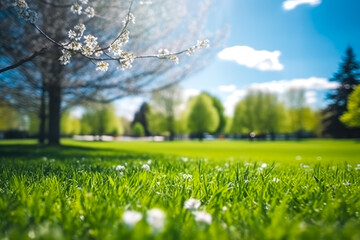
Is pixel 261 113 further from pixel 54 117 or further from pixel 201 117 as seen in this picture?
pixel 54 117

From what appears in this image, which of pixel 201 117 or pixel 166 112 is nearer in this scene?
pixel 166 112

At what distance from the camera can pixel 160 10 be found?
486 inches

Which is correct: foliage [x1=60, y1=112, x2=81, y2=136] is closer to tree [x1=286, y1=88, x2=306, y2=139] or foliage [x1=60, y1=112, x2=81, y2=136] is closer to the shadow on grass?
tree [x1=286, y1=88, x2=306, y2=139]

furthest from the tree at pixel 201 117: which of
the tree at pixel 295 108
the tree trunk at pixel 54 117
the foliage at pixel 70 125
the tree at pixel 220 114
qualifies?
the tree trunk at pixel 54 117

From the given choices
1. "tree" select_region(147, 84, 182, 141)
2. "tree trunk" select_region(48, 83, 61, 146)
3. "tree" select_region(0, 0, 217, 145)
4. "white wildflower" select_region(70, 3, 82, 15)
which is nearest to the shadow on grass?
"tree" select_region(0, 0, 217, 145)

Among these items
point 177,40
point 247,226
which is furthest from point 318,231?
point 177,40

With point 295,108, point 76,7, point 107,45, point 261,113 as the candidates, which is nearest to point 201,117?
point 261,113

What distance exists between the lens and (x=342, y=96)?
153 ft

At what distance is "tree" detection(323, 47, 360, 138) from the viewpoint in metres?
46.2

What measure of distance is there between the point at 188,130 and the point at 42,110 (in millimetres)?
38020

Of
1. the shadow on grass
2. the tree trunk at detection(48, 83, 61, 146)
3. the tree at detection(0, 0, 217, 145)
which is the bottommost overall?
the shadow on grass

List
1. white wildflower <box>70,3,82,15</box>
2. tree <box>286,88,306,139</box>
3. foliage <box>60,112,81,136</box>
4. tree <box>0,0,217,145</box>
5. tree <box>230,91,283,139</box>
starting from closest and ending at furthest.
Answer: white wildflower <box>70,3,82,15</box> → tree <box>0,0,217,145</box> → tree <box>286,88,306,139</box> → tree <box>230,91,283,139</box> → foliage <box>60,112,81,136</box>

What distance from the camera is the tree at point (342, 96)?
4625cm

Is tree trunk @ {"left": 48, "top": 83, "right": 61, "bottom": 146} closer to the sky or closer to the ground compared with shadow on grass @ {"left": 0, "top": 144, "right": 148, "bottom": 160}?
closer to the sky
